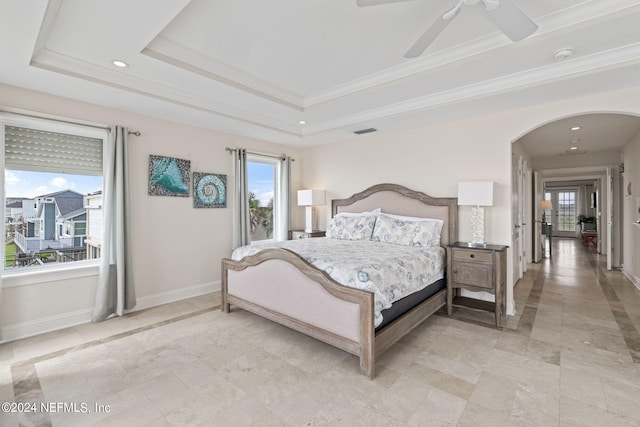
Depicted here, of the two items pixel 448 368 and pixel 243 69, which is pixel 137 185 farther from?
pixel 448 368

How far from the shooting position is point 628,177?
17.5ft

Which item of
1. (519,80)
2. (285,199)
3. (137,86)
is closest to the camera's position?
(519,80)

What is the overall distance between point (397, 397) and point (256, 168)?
431 centimetres

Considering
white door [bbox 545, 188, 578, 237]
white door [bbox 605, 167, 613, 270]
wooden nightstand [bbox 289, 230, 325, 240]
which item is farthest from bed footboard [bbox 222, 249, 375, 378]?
white door [bbox 545, 188, 578, 237]

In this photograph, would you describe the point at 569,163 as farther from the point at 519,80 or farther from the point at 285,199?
the point at 285,199

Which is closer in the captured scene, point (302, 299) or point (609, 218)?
point (302, 299)

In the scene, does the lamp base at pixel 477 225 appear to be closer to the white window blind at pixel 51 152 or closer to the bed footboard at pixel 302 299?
the bed footboard at pixel 302 299

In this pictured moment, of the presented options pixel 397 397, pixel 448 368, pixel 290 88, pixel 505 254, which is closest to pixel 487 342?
pixel 448 368

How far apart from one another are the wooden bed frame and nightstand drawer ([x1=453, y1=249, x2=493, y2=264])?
472 mm

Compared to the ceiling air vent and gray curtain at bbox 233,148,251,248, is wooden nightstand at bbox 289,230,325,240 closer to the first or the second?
gray curtain at bbox 233,148,251,248

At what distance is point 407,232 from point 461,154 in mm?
1291

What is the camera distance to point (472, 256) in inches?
134

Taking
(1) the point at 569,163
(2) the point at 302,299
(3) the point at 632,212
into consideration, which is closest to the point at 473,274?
(2) the point at 302,299

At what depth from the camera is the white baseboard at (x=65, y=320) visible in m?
3.02
